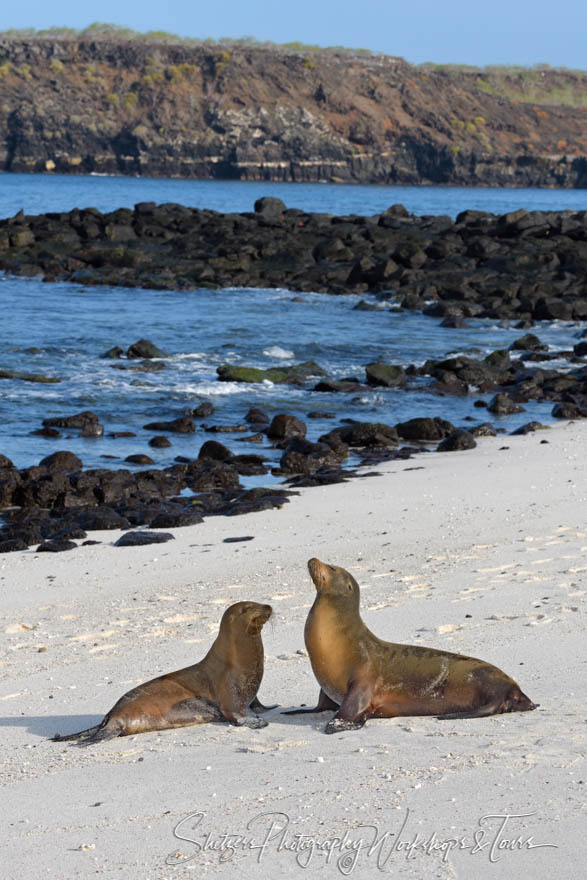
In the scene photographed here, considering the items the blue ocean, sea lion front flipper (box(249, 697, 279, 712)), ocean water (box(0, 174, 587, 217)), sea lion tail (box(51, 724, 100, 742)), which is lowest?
the blue ocean

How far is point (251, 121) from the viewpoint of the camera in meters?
156

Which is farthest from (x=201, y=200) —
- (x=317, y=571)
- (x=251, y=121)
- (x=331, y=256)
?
(x=317, y=571)

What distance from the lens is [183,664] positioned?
700cm

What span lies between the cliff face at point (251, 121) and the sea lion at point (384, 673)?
14860cm

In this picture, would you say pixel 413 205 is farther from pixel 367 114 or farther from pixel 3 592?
pixel 3 592

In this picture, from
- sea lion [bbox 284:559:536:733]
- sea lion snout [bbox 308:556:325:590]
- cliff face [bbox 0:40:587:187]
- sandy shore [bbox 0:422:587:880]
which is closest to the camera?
sandy shore [bbox 0:422:587:880]

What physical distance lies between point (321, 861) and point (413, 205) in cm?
9856

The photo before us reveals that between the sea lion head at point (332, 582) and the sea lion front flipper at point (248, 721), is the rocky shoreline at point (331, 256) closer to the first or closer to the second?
the sea lion head at point (332, 582)

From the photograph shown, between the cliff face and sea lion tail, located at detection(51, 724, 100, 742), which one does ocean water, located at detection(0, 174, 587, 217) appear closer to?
the cliff face

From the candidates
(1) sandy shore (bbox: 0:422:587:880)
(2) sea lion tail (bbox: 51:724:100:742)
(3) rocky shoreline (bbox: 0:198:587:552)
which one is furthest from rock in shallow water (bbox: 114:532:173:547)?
(2) sea lion tail (bbox: 51:724:100:742)

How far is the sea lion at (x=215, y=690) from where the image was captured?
574 centimetres

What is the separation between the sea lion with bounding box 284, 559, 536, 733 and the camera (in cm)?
561

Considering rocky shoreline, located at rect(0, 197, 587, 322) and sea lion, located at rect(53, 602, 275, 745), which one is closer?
sea lion, located at rect(53, 602, 275, 745)

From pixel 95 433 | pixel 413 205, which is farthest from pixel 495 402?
pixel 413 205
